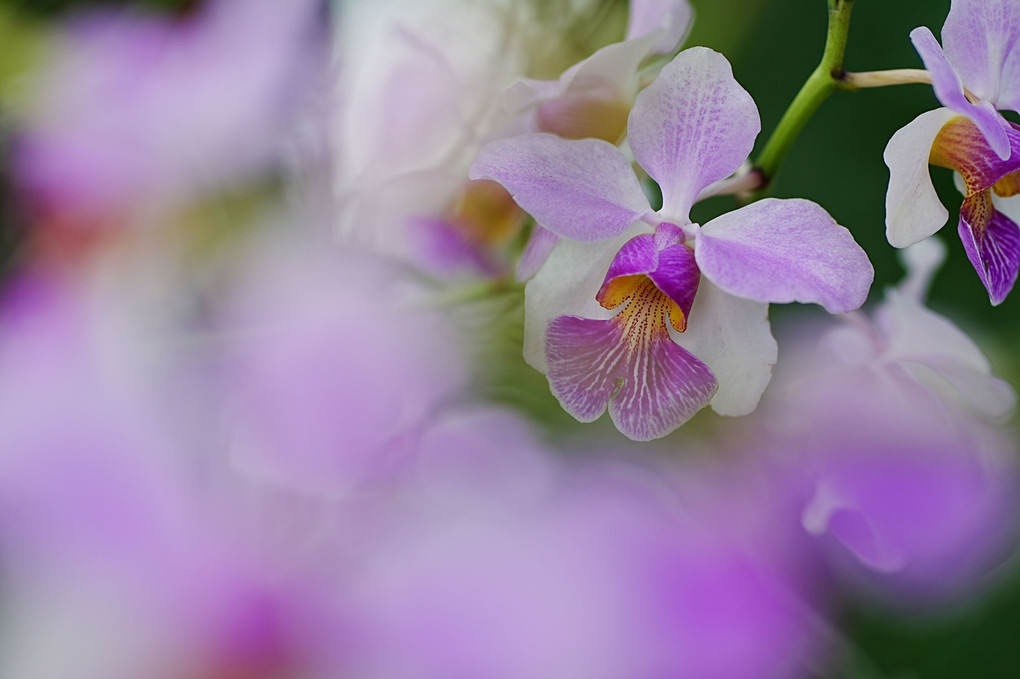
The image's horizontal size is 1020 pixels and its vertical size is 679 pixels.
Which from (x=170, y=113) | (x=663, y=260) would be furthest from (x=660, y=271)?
(x=170, y=113)

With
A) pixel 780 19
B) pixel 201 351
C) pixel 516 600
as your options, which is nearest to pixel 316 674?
pixel 516 600

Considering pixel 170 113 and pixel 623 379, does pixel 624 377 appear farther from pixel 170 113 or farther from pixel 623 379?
pixel 170 113

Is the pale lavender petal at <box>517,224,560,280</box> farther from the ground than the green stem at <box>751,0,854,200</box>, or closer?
closer

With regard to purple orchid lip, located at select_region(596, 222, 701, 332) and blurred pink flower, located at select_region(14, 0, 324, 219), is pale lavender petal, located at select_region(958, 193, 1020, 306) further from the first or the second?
blurred pink flower, located at select_region(14, 0, 324, 219)

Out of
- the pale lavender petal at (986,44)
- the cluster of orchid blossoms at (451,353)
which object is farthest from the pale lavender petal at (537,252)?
the pale lavender petal at (986,44)

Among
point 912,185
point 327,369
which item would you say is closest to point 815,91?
point 912,185

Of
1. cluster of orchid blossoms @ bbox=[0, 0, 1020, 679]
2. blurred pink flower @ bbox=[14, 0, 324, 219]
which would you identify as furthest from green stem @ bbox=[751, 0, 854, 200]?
blurred pink flower @ bbox=[14, 0, 324, 219]
